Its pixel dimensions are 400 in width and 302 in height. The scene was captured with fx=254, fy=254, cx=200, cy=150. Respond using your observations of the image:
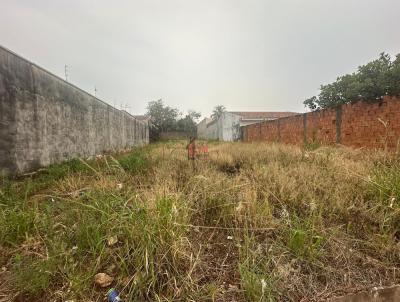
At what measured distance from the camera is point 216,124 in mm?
35656

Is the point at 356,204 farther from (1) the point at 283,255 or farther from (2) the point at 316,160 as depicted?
(2) the point at 316,160

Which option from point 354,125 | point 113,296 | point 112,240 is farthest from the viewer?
point 354,125

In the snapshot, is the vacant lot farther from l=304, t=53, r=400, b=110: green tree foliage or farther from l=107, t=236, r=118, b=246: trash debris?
l=304, t=53, r=400, b=110: green tree foliage

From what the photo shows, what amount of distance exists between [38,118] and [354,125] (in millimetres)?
9040

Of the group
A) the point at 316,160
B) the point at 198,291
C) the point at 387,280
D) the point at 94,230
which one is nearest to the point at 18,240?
the point at 94,230

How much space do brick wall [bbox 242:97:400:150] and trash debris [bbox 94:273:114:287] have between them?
191 inches

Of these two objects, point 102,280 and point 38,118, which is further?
point 38,118

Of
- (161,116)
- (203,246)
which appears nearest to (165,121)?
(161,116)

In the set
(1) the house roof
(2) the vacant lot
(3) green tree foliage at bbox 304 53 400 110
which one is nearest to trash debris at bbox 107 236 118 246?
(2) the vacant lot

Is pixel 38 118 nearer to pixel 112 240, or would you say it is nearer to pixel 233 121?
pixel 112 240

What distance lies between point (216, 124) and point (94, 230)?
3415 cm

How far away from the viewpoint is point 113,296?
1506mm

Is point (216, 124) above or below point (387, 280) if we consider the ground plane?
above

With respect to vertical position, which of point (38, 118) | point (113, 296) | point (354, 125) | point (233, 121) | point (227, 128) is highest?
point (233, 121)
